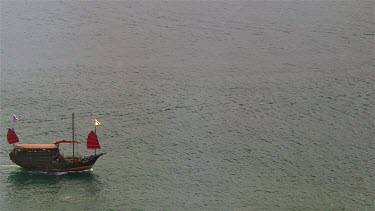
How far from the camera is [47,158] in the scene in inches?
3268

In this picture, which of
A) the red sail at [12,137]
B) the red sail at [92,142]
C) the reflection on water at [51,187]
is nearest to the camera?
the reflection on water at [51,187]

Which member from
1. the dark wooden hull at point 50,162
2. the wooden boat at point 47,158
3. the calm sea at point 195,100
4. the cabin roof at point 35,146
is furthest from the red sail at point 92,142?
the cabin roof at point 35,146

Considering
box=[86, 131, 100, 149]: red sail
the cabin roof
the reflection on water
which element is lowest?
the reflection on water

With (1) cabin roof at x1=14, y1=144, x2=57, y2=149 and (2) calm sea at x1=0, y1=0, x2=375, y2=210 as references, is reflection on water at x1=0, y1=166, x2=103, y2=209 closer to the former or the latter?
(2) calm sea at x1=0, y1=0, x2=375, y2=210

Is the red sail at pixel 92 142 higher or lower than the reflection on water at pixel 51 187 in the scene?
higher

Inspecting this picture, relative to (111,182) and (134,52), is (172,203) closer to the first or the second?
(111,182)

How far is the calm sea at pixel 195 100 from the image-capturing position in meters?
79.7

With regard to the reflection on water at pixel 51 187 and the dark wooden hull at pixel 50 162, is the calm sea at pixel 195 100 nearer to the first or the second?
the reflection on water at pixel 51 187

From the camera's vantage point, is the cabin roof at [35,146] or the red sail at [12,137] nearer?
the cabin roof at [35,146]

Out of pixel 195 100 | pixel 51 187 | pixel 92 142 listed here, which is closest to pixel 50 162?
pixel 51 187

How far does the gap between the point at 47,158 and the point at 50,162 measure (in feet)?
2.14

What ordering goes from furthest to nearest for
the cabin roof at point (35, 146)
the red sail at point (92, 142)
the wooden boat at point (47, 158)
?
the red sail at point (92, 142) → the cabin roof at point (35, 146) → the wooden boat at point (47, 158)

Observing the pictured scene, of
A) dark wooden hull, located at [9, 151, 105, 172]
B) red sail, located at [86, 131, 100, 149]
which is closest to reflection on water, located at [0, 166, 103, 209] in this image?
dark wooden hull, located at [9, 151, 105, 172]

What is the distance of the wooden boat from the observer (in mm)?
82625
